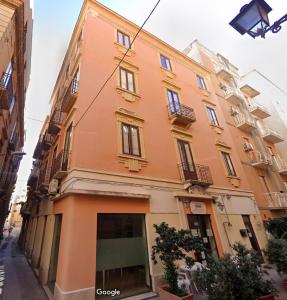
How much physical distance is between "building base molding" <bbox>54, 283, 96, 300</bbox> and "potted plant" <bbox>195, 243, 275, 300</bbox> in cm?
321

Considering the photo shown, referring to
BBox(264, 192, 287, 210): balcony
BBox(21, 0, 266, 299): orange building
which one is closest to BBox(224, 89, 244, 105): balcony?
BBox(21, 0, 266, 299): orange building

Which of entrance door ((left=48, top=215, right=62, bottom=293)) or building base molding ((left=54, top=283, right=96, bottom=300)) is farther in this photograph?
entrance door ((left=48, top=215, right=62, bottom=293))

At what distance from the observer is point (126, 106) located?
9398 millimetres

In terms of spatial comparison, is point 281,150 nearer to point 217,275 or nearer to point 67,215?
point 217,275

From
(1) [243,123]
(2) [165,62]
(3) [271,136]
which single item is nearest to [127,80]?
(2) [165,62]

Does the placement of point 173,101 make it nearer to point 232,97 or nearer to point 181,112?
point 181,112

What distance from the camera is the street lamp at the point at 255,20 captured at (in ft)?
9.23

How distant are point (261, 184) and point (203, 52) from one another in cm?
1410

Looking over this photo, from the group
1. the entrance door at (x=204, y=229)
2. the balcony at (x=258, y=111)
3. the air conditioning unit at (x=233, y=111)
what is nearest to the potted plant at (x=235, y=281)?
the entrance door at (x=204, y=229)

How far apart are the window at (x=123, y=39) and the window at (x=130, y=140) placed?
6.07m

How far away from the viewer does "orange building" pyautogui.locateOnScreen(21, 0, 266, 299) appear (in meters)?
6.23

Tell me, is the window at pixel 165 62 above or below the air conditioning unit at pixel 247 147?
above

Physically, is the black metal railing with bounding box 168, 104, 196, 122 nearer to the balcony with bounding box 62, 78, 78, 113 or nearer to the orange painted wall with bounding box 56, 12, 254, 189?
the orange painted wall with bounding box 56, 12, 254, 189
